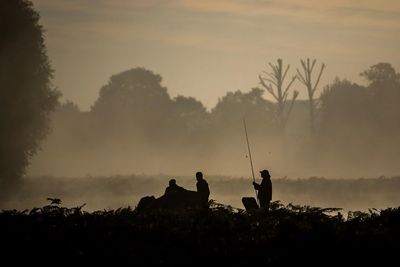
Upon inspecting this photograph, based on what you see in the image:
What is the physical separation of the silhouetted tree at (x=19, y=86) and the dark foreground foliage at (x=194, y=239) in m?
30.1

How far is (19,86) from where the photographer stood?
40.9m

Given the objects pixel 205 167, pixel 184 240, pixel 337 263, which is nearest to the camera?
pixel 337 263

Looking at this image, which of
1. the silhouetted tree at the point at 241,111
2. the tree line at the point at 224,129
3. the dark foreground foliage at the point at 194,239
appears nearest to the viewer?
the dark foreground foliage at the point at 194,239

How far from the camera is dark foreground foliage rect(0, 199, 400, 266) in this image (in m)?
8.71

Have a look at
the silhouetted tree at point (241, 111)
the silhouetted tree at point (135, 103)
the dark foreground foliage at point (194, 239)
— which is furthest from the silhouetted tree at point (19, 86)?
the silhouetted tree at point (241, 111)

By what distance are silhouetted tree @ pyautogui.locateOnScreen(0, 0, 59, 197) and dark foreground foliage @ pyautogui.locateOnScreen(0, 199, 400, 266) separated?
30.1 meters

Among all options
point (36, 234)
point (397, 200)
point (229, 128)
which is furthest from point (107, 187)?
point (229, 128)

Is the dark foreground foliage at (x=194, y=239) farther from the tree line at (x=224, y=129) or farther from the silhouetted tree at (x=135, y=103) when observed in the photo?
the silhouetted tree at (x=135, y=103)

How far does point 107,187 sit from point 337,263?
41.3 meters

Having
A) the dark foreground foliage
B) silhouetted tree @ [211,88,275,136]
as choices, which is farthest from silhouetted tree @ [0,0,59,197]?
silhouetted tree @ [211,88,275,136]

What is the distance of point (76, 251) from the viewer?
8.86 meters

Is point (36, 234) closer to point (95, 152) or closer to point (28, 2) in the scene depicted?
point (28, 2)

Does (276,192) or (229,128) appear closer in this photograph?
(276,192)

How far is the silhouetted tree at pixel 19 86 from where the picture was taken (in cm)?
3991
